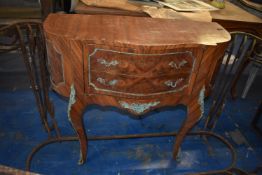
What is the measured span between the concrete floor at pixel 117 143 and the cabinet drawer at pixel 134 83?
671mm

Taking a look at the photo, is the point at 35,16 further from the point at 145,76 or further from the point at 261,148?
the point at 261,148

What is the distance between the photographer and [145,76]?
1.10m

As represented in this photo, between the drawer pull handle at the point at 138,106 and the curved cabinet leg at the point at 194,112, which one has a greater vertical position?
the drawer pull handle at the point at 138,106

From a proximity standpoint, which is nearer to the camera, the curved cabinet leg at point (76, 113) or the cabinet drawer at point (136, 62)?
the cabinet drawer at point (136, 62)

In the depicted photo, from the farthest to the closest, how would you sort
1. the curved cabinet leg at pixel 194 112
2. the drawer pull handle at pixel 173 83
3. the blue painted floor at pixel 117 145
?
1. the blue painted floor at pixel 117 145
2. the curved cabinet leg at pixel 194 112
3. the drawer pull handle at pixel 173 83

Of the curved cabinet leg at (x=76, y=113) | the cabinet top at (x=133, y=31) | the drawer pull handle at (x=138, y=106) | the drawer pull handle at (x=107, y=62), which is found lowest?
the curved cabinet leg at (x=76, y=113)

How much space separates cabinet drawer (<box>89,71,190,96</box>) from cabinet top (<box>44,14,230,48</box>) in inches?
6.4

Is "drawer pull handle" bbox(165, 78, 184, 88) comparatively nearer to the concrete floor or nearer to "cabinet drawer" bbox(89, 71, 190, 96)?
"cabinet drawer" bbox(89, 71, 190, 96)

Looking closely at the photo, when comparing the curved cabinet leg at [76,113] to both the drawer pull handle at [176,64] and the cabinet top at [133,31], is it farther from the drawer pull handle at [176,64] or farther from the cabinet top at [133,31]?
the drawer pull handle at [176,64]

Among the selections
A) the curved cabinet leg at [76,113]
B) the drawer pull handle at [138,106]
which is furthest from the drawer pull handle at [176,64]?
the curved cabinet leg at [76,113]

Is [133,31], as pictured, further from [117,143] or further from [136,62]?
[117,143]

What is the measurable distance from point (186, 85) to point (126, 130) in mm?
828

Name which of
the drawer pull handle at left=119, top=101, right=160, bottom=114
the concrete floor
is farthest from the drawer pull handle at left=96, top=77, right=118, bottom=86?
the concrete floor

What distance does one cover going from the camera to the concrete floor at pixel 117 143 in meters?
1.59
